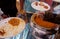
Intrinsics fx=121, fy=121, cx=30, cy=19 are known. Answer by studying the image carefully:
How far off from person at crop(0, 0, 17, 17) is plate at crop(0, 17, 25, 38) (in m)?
0.05

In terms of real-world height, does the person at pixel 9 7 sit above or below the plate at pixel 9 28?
above

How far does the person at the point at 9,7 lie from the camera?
0.57 m

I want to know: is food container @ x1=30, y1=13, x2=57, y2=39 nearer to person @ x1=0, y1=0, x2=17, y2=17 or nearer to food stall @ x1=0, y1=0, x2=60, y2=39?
food stall @ x1=0, y1=0, x2=60, y2=39

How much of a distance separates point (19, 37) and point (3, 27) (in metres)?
0.08

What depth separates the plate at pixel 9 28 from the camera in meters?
0.48

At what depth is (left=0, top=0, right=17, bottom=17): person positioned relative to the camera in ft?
1.86

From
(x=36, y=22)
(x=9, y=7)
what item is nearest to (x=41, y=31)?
(x=36, y=22)

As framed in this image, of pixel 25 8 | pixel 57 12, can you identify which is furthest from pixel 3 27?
pixel 57 12

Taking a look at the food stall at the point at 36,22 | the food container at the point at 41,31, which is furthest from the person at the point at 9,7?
the food container at the point at 41,31

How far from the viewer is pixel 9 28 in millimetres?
507

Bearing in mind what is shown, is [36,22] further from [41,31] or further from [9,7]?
[9,7]

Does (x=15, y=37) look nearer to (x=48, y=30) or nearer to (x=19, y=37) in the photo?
(x=19, y=37)

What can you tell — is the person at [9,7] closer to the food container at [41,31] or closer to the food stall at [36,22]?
the food stall at [36,22]

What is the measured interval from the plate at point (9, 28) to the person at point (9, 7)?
0.05 meters
